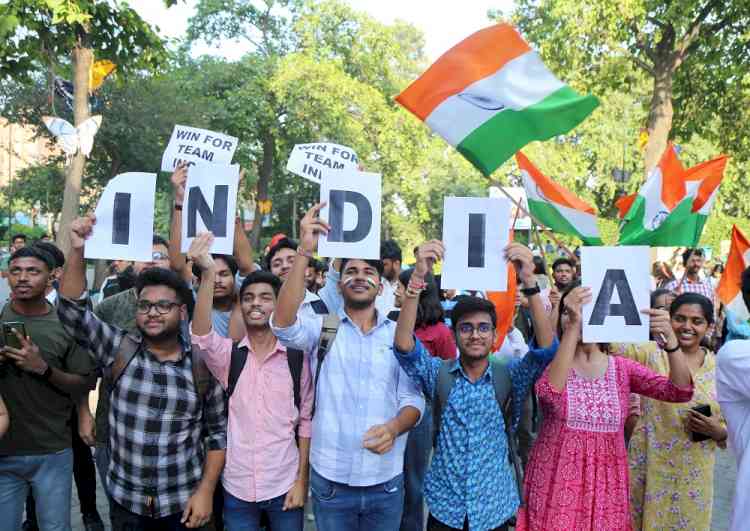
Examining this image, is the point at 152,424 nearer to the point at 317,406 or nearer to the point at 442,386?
the point at 317,406

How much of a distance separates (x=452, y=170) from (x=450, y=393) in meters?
29.1

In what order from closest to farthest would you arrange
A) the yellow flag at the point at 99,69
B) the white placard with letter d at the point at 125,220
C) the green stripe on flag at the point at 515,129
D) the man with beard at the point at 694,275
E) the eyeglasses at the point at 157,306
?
the eyeglasses at the point at 157,306 → the white placard with letter d at the point at 125,220 → the green stripe on flag at the point at 515,129 → the man with beard at the point at 694,275 → the yellow flag at the point at 99,69

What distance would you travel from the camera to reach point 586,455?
3412mm

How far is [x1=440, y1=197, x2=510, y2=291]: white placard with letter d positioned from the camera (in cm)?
345

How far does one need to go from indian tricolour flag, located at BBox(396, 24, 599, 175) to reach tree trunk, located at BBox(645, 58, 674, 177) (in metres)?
10.5

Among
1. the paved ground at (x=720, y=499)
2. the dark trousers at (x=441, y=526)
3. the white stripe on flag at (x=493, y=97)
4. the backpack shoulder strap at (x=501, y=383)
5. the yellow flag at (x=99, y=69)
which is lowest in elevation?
the paved ground at (x=720, y=499)

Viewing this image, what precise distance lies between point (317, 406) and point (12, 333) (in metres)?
1.48

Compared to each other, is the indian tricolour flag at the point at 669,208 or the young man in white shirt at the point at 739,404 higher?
the indian tricolour flag at the point at 669,208

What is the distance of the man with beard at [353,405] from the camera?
3.41m

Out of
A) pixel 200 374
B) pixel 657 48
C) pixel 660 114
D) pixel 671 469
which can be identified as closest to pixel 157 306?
pixel 200 374

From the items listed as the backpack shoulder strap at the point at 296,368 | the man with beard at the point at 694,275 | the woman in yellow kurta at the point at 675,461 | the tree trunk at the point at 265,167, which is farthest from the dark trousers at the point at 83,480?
the tree trunk at the point at 265,167

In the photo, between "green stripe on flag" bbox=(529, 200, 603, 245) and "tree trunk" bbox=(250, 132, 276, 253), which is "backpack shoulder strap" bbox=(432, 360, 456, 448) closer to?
"green stripe on flag" bbox=(529, 200, 603, 245)

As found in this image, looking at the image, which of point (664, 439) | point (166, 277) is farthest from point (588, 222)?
point (166, 277)

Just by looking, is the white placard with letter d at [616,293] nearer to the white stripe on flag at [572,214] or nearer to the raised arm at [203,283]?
the raised arm at [203,283]
